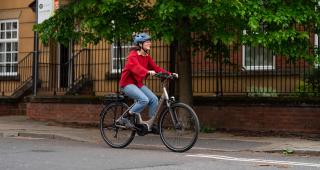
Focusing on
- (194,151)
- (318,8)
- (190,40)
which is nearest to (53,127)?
(190,40)

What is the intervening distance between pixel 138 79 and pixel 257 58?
5495mm

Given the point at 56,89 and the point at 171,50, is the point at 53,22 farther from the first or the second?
the point at 56,89

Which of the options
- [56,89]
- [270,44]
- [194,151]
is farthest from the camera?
[56,89]

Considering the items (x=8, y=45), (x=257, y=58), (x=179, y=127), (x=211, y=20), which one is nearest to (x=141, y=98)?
(x=179, y=127)

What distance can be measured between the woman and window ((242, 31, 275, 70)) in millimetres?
4582

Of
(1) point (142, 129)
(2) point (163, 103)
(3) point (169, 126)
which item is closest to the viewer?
(3) point (169, 126)

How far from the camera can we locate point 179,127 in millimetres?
10625

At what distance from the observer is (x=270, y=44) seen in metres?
12.3

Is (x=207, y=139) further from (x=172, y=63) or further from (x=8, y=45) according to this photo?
(x=8, y=45)

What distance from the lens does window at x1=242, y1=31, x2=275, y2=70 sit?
50.2 ft

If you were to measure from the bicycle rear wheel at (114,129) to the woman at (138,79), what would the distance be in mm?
322

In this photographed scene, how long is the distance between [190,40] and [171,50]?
7.09 feet

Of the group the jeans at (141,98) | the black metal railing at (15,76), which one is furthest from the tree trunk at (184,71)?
the black metal railing at (15,76)

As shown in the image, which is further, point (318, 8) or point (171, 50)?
point (171, 50)
